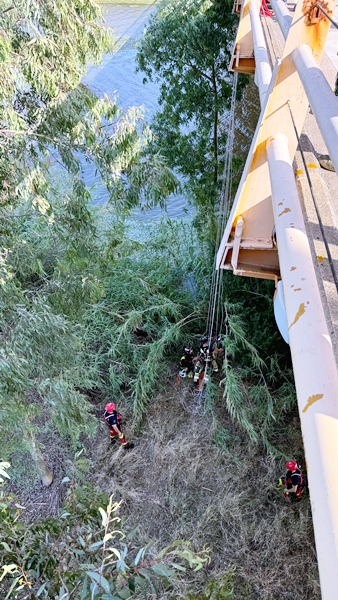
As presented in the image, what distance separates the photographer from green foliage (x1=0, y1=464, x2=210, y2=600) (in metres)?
1.22

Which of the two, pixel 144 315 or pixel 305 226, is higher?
pixel 305 226

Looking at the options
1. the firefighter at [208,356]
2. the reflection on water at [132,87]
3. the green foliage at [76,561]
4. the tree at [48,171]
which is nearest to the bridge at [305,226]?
the green foliage at [76,561]

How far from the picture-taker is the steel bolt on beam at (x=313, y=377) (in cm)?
68

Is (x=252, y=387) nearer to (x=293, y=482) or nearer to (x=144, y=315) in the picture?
(x=293, y=482)

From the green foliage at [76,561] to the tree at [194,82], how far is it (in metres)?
5.16

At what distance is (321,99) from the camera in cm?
107

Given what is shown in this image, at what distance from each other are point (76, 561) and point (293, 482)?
3232 mm

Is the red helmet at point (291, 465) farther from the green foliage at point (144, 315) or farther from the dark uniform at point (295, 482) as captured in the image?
the green foliage at point (144, 315)

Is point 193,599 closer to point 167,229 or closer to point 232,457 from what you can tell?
point 232,457

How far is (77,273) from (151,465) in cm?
250

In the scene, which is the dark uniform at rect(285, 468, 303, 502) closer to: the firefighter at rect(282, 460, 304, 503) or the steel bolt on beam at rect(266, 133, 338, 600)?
the firefighter at rect(282, 460, 304, 503)

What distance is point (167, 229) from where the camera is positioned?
274 inches

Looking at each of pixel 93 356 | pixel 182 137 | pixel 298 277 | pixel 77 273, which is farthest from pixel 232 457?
pixel 182 137

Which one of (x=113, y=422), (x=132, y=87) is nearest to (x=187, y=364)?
(x=113, y=422)
